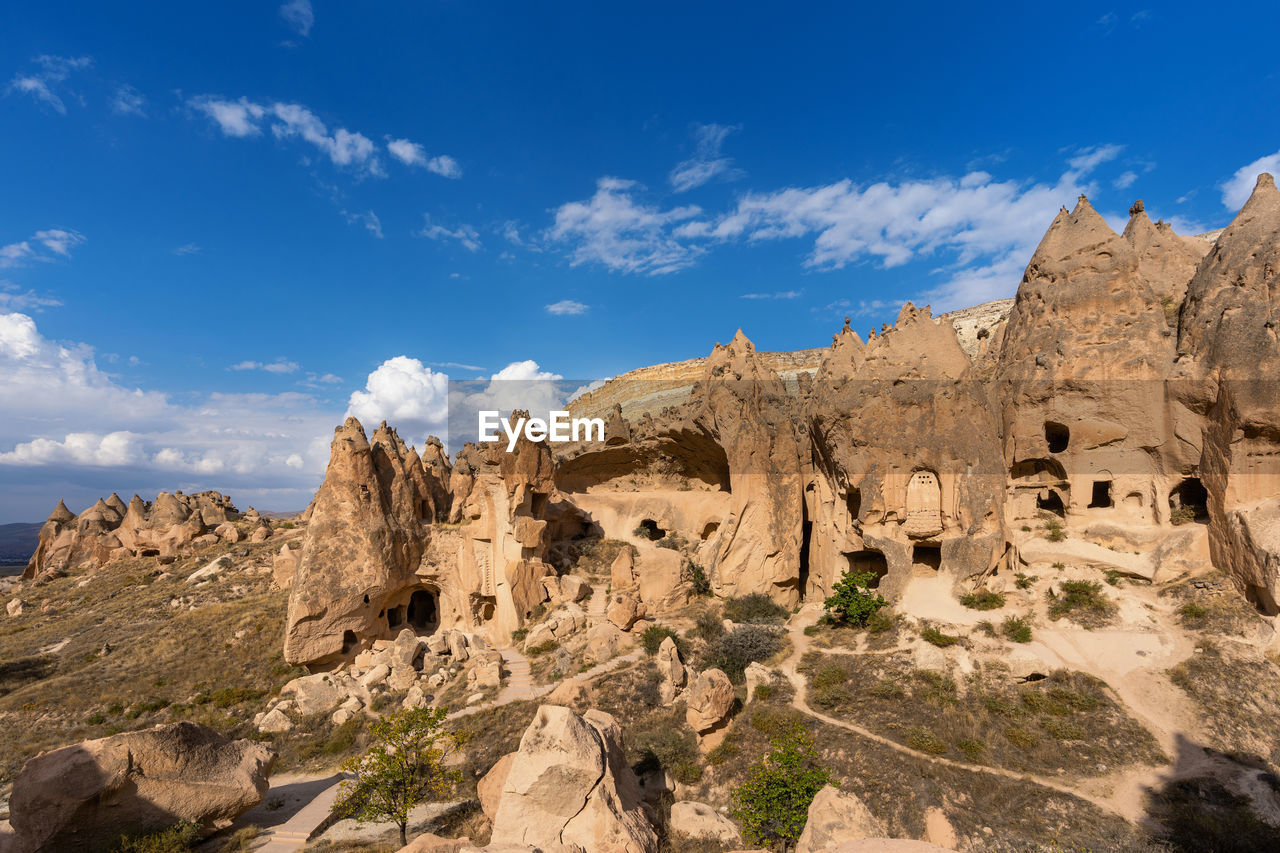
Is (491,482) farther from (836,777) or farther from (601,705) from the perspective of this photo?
(836,777)

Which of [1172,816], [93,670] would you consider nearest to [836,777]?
[1172,816]

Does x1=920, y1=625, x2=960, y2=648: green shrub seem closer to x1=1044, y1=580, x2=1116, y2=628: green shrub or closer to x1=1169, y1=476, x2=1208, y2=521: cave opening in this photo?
x1=1044, y1=580, x2=1116, y2=628: green shrub

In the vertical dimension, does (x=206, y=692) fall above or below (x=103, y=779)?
below

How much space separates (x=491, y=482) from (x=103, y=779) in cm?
1568

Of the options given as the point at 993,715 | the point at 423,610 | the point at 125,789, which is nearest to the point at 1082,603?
the point at 993,715

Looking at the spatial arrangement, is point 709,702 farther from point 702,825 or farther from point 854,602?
point 854,602

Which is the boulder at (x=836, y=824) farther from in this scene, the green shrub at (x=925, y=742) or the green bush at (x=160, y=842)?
the green bush at (x=160, y=842)

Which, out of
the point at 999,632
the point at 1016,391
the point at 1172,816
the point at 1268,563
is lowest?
the point at 1172,816

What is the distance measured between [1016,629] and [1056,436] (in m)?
8.62

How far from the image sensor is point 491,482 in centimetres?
2512

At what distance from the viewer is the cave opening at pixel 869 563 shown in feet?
75.0

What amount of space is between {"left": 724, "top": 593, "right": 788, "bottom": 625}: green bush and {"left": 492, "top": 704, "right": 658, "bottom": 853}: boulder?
45.5 feet

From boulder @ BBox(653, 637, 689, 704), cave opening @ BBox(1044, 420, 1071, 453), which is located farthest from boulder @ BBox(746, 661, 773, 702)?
cave opening @ BBox(1044, 420, 1071, 453)

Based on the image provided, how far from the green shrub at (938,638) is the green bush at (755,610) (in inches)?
218
